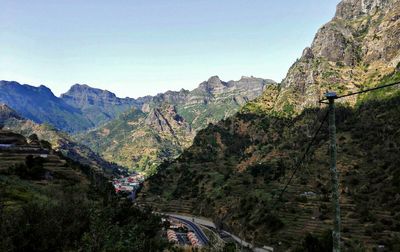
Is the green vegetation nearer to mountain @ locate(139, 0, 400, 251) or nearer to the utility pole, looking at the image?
mountain @ locate(139, 0, 400, 251)

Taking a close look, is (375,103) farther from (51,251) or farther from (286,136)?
(51,251)

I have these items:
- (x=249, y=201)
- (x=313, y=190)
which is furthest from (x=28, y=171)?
(x=313, y=190)

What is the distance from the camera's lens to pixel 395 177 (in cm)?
10156

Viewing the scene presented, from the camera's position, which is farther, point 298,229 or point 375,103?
point 375,103

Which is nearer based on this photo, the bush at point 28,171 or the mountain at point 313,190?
the mountain at point 313,190

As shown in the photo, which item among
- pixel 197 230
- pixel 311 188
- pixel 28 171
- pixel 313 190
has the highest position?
pixel 28 171

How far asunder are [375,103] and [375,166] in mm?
A: 58160

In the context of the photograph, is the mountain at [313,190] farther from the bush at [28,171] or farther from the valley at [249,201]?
the bush at [28,171]

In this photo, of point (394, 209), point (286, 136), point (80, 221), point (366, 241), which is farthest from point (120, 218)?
point (286, 136)

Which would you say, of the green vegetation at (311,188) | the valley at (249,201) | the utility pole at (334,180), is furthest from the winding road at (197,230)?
the utility pole at (334,180)

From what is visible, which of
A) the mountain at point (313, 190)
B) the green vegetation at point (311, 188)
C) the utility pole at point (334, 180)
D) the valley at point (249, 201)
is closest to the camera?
the utility pole at point (334, 180)

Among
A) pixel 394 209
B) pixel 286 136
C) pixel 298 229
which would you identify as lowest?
pixel 298 229

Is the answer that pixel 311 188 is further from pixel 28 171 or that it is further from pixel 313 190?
pixel 28 171

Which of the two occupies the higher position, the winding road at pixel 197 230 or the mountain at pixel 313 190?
the mountain at pixel 313 190
